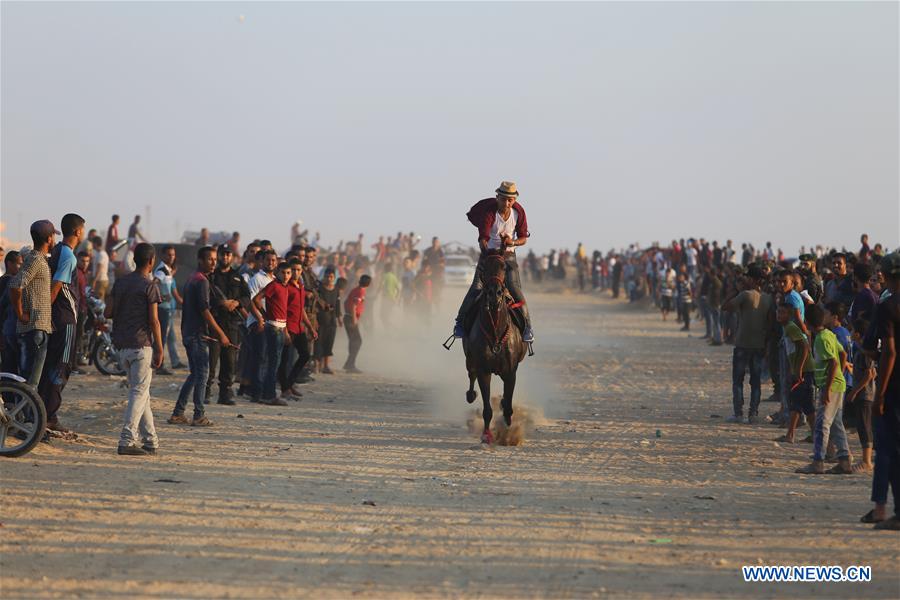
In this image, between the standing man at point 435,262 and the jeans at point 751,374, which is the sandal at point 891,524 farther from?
the standing man at point 435,262

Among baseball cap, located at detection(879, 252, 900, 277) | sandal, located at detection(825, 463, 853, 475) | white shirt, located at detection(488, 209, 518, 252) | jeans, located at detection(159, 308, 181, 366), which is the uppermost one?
white shirt, located at detection(488, 209, 518, 252)

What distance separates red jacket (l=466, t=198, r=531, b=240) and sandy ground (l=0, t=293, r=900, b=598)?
2548mm

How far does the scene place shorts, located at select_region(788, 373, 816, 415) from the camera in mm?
13273

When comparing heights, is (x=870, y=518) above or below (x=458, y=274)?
below

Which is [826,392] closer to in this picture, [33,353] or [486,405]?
[486,405]

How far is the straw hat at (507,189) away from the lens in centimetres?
1444

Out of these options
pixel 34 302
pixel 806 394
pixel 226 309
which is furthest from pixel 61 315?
pixel 806 394

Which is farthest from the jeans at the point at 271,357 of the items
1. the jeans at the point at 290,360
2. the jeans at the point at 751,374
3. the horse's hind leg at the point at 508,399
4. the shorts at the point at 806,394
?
the shorts at the point at 806,394

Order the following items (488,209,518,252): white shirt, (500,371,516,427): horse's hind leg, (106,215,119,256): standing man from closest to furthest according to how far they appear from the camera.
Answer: (500,371,516,427): horse's hind leg, (488,209,518,252): white shirt, (106,215,119,256): standing man

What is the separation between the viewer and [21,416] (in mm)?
11461

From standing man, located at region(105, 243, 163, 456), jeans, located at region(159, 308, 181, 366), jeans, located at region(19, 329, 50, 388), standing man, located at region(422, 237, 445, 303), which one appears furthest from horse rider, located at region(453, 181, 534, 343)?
standing man, located at region(422, 237, 445, 303)

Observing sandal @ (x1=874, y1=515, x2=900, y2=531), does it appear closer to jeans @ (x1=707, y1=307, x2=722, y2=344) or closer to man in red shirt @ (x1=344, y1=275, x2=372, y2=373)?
man in red shirt @ (x1=344, y1=275, x2=372, y2=373)

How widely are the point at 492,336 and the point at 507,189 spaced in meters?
1.88

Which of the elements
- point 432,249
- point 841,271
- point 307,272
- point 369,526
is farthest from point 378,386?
point 432,249
